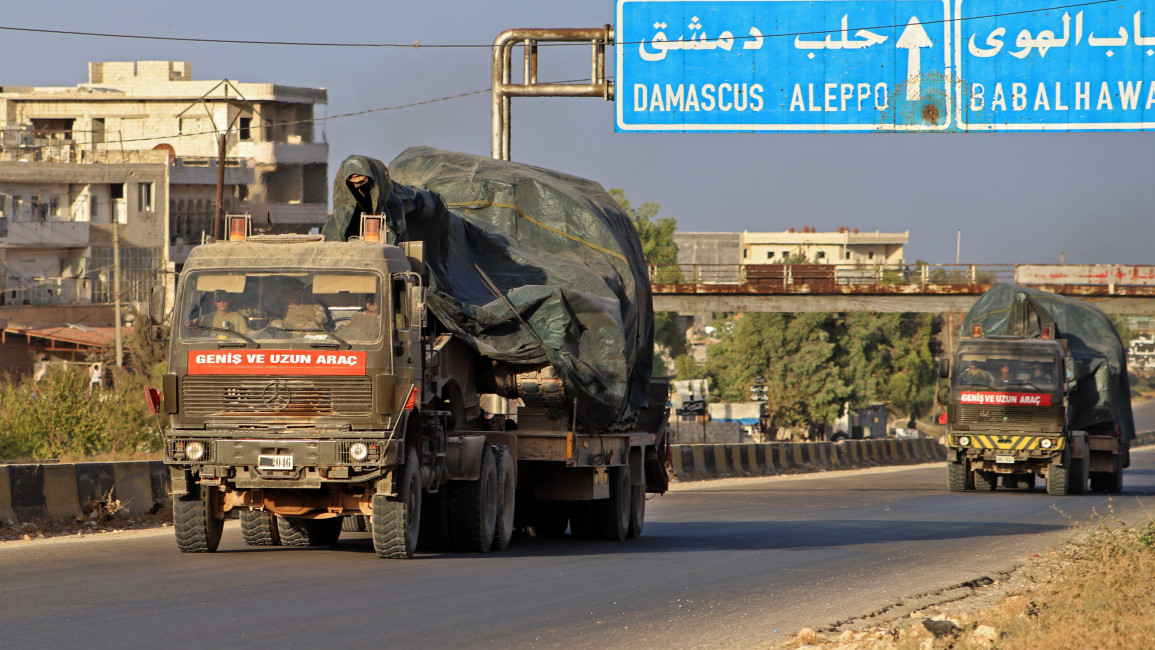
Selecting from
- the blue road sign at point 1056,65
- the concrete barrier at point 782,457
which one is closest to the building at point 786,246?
the concrete barrier at point 782,457

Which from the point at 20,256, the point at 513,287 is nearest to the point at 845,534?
the point at 513,287

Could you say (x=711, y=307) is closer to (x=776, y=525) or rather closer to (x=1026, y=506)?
(x=1026, y=506)

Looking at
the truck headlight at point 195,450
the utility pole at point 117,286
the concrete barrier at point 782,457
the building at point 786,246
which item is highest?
the building at point 786,246

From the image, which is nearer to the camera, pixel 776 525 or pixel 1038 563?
pixel 1038 563

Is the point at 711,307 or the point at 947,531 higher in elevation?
the point at 711,307

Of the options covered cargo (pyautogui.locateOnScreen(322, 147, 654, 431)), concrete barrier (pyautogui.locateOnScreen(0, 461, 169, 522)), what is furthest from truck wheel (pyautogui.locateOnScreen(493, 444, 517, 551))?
concrete barrier (pyautogui.locateOnScreen(0, 461, 169, 522))

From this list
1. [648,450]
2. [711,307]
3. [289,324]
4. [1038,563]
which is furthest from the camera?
[711,307]

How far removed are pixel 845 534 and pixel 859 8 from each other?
760 cm

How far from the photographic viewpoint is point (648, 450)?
18.3m

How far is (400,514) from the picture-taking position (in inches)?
468

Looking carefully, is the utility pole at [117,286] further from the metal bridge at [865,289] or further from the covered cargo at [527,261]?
the covered cargo at [527,261]

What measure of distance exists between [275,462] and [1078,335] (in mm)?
22734

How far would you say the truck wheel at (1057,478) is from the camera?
28078 millimetres

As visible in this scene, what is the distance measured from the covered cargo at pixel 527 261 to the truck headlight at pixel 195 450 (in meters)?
2.30
